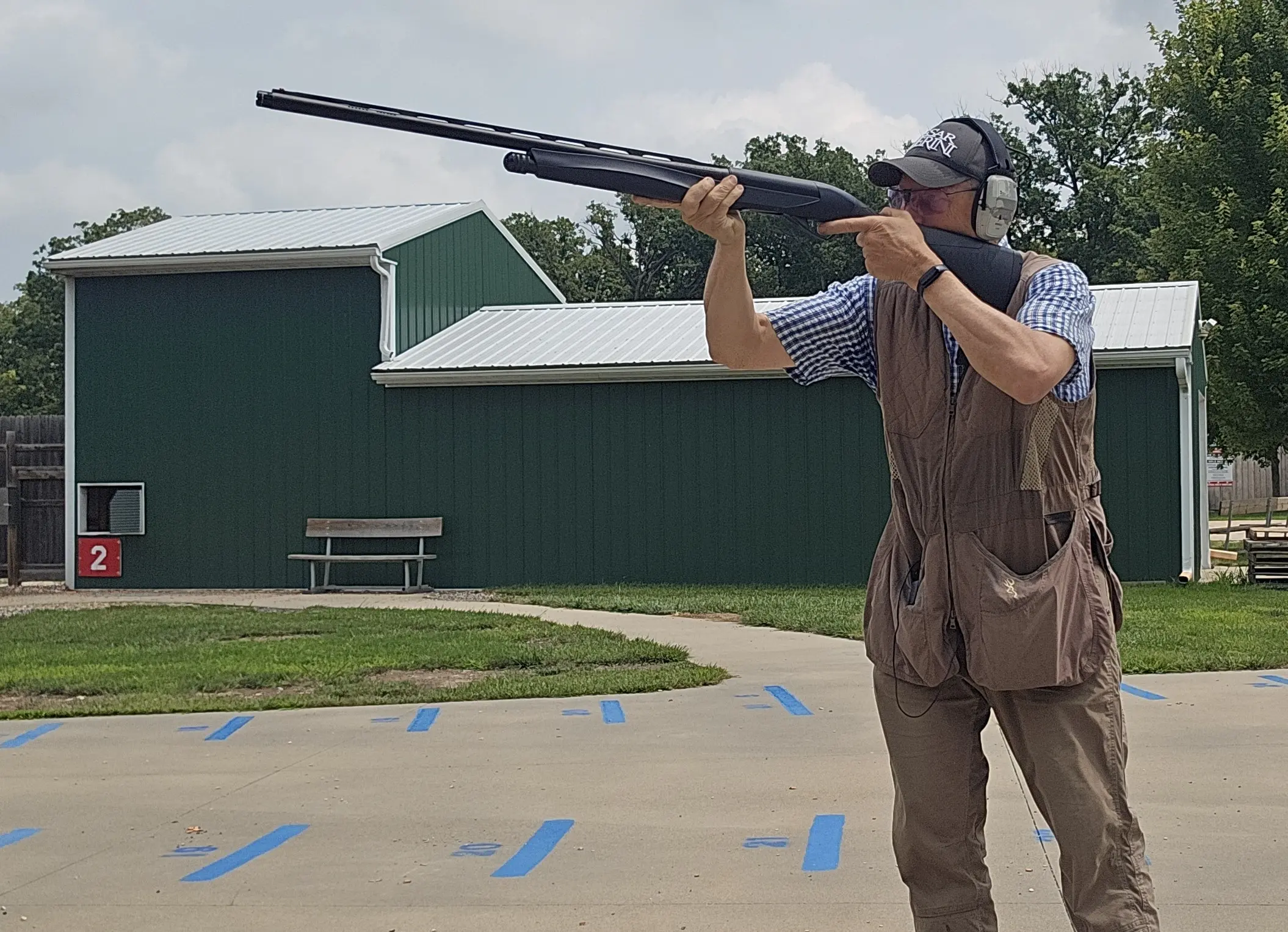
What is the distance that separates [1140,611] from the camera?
12656 millimetres

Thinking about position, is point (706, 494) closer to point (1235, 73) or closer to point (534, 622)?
point (534, 622)

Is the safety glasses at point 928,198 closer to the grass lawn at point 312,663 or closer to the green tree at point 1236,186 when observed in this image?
the grass lawn at point 312,663

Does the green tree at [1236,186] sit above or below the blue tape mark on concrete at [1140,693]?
above

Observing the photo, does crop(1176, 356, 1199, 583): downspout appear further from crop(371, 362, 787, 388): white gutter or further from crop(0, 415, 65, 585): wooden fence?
crop(0, 415, 65, 585): wooden fence

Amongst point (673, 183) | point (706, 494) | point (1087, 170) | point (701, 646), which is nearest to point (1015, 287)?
point (673, 183)

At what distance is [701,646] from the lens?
36.5ft

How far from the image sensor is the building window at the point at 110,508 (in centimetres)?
1845

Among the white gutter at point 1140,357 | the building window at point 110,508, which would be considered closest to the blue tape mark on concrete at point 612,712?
the white gutter at point 1140,357

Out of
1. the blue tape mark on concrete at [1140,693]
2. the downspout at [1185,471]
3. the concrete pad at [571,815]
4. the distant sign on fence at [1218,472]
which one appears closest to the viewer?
the concrete pad at [571,815]

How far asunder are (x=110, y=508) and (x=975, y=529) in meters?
17.0

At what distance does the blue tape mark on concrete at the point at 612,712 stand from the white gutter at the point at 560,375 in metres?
8.27

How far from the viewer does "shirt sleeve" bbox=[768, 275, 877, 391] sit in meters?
3.49

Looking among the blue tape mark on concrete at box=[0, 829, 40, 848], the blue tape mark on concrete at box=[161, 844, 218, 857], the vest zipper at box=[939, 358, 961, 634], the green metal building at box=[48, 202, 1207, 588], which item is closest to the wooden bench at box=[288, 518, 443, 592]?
the green metal building at box=[48, 202, 1207, 588]

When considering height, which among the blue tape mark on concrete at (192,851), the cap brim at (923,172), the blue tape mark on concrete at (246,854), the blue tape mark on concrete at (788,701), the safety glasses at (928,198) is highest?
the cap brim at (923,172)
